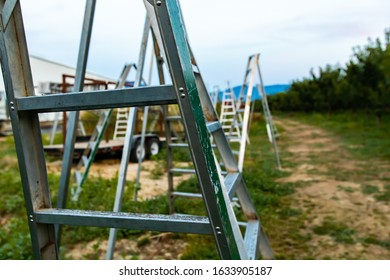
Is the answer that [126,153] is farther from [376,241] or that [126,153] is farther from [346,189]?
[346,189]

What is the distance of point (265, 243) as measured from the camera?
5.76 ft

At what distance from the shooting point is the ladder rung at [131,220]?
882mm

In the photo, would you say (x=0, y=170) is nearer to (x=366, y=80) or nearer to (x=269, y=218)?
(x=269, y=218)

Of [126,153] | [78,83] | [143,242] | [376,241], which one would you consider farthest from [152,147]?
[78,83]

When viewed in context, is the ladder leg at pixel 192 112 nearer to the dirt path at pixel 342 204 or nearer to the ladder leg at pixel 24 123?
the ladder leg at pixel 24 123

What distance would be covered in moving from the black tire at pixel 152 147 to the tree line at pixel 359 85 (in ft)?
12.5

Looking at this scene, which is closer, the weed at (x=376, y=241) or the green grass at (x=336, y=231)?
Answer: the weed at (x=376, y=241)

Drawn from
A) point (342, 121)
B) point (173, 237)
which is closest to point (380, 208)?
point (173, 237)

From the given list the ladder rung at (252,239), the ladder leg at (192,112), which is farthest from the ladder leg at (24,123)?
the ladder rung at (252,239)

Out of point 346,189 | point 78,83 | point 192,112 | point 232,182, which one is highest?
point 78,83

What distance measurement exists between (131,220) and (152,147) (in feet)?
19.3

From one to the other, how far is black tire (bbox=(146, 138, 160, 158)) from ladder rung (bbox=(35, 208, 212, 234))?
216 inches

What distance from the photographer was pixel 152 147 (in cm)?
678
